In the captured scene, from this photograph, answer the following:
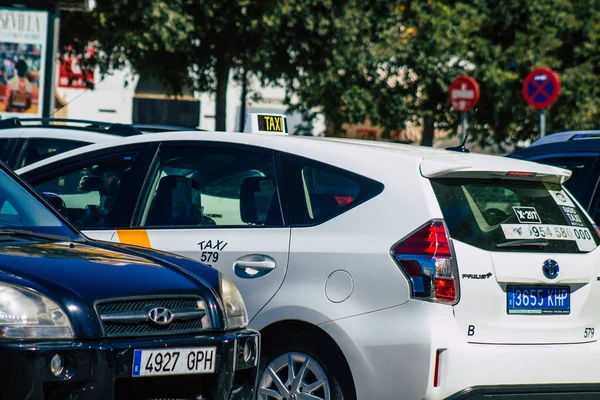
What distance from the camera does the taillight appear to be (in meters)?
5.51

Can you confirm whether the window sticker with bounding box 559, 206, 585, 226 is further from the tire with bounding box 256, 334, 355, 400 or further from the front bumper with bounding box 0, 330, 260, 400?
the front bumper with bounding box 0, 330, 260, 400

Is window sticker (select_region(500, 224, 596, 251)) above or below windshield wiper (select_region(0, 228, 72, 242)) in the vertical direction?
above

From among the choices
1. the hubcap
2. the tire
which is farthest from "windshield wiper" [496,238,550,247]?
the hubcap

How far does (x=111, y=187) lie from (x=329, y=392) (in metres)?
1.79

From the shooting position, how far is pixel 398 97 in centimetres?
2458

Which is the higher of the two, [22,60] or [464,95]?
[22,60]

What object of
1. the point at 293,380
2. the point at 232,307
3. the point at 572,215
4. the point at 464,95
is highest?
the point at 464,95

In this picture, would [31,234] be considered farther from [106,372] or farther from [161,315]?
[106,372]

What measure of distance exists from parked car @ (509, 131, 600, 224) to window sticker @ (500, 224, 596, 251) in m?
2.19

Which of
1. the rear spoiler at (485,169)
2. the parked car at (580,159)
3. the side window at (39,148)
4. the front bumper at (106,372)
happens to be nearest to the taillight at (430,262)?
the rear spoiler at (485,169)

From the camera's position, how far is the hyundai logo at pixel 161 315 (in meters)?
4.78

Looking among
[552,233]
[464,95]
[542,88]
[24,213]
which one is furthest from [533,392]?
[464,95]

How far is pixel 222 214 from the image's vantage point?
629 centimetres

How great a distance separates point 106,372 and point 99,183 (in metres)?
2.40
